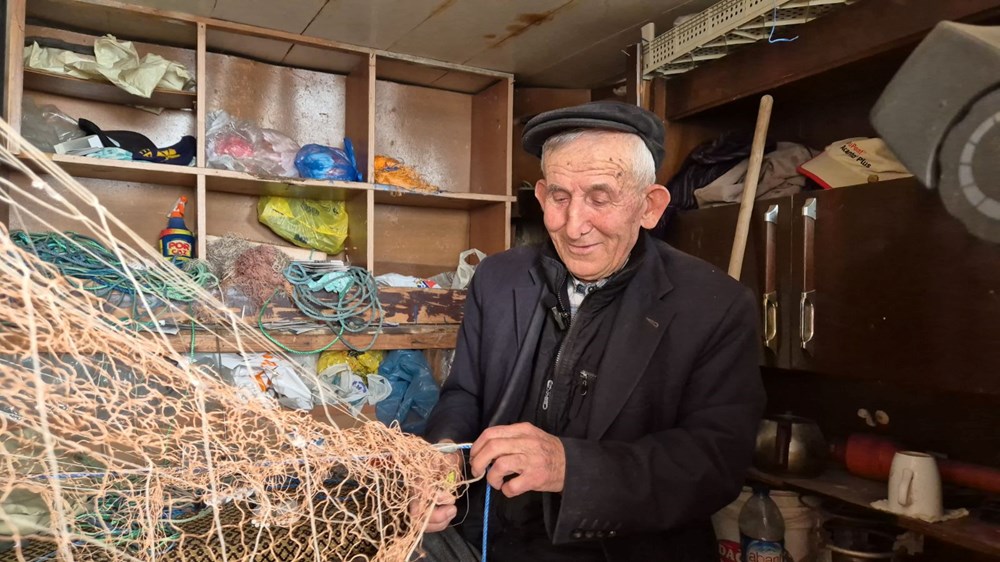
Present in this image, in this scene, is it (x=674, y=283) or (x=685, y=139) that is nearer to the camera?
(x=674, y=283)

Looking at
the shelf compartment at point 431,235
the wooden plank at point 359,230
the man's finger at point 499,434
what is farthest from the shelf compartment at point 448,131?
the man's finger at point 499,434

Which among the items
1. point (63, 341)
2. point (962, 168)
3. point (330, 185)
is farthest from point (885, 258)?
point (330, 185)

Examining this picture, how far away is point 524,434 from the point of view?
1014mm

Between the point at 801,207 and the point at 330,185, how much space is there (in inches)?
70.3

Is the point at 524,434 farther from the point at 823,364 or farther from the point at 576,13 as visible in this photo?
the point at 576,13

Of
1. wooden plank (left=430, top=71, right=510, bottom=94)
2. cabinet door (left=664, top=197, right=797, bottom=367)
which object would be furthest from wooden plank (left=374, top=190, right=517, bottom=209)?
cabinet door (left=664, top=197, right=797, bottom=367)

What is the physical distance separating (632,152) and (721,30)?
3.03 ft

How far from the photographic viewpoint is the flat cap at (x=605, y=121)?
4.33 feet

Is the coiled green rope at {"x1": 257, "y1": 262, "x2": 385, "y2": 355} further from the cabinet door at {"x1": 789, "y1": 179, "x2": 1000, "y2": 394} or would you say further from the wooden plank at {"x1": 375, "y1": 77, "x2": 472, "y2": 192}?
the cabinet door at {"x1": 789, "y1": 179, "x2": 1000, "y2": 394}

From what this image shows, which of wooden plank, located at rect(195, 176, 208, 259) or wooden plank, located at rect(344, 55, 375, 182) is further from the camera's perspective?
wooden plank, located at rect(344, 55, 375, 182)

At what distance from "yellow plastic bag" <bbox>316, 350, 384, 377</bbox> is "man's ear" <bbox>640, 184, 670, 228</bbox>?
1.62m

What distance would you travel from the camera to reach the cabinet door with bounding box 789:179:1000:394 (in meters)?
1.44

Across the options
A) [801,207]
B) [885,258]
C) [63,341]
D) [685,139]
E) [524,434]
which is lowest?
[524,434]

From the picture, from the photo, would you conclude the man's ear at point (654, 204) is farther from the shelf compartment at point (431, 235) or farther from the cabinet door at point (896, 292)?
the shelf compartment at point (431, 235)
